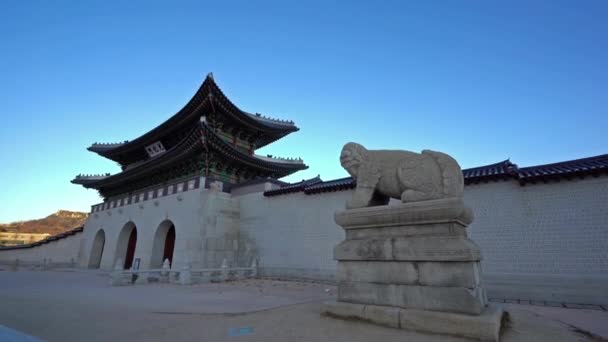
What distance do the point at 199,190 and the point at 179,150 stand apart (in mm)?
2495

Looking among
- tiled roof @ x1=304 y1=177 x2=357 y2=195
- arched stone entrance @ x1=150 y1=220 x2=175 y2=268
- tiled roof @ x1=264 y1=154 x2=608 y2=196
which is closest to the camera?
tiled roof @ x1=264 y1=154 x2=608 y2=196

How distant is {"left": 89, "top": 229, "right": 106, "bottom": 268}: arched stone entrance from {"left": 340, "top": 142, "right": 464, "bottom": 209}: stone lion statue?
2067cm

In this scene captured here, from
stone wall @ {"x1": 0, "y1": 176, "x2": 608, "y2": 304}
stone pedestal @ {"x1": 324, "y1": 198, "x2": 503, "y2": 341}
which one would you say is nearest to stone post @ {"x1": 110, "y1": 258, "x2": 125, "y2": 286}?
stone wall @ {"x1": 0, "y1": 176, "x2": 608, "y2": 304}

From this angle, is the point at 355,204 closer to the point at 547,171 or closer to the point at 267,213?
the point at 547,171

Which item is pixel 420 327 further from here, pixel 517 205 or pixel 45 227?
pixel 45 227

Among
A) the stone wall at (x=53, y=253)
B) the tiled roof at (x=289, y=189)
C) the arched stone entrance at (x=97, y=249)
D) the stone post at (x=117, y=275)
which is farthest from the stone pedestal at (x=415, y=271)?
the stone wall at (x=53, y=253)

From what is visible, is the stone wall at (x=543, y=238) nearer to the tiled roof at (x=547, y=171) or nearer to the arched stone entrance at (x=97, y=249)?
the tiled roof at (x=547, y=171)

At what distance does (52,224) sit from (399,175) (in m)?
79.4

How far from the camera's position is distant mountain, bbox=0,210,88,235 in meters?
56.1

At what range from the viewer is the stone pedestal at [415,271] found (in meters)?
3.24

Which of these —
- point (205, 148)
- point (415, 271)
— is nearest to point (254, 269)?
point (205, 148)

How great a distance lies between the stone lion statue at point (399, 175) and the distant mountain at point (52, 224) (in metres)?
65.7

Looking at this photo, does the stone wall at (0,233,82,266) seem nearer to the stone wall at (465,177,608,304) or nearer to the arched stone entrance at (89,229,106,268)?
the arched stone entrance at (89,229,106,268)

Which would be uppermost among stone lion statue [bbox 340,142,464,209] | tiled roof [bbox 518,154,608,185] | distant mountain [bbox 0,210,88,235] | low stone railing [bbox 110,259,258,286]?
distant mountain [bbox 0,210,88,235]
